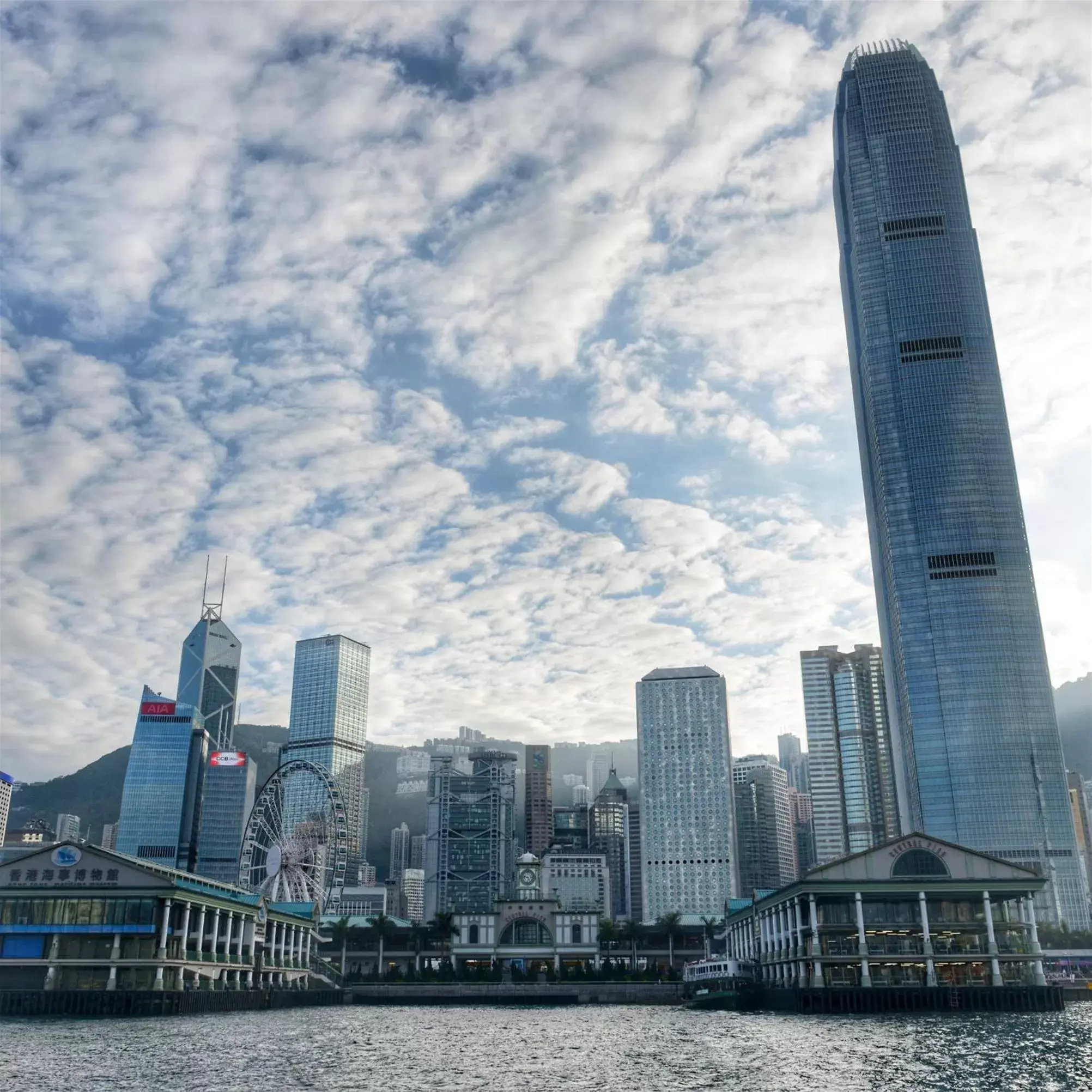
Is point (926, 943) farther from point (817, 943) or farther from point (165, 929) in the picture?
point (165, 929)

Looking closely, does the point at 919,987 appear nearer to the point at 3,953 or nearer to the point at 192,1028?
the point at 192,1028

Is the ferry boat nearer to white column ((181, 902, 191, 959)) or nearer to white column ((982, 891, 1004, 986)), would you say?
white column ((982, 891, 1004, 986))

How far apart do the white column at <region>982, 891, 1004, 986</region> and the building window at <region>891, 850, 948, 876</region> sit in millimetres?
5284

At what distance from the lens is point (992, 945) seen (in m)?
123

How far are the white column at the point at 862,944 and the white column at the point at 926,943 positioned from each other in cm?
625

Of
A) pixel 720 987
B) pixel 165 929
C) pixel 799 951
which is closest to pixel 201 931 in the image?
pixel 165 929

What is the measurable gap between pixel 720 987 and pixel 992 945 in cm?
3683

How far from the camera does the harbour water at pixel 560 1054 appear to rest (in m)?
58.1

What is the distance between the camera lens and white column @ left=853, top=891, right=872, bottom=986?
122188mm

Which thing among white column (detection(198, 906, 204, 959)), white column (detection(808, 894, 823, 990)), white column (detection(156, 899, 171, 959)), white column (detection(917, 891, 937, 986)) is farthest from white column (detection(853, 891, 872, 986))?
white column (detection(156, 899, 171, 959))

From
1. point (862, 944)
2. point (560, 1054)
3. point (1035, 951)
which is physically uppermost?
point (862, 944)

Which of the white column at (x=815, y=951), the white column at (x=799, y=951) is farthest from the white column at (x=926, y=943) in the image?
the white column at (x=799, y=951)

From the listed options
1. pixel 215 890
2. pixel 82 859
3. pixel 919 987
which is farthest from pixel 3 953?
pixel 919 987

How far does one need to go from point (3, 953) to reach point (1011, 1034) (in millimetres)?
107418
